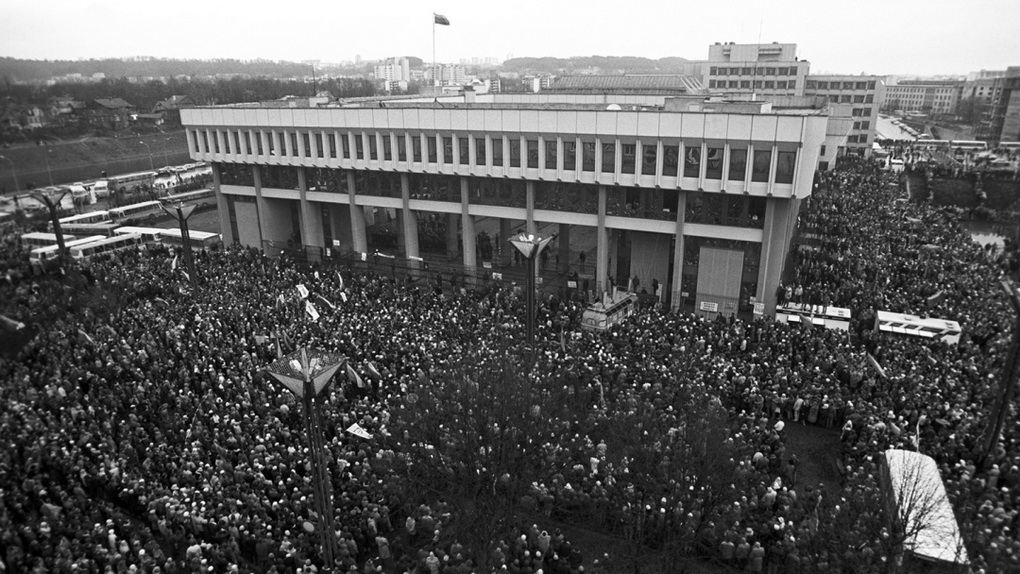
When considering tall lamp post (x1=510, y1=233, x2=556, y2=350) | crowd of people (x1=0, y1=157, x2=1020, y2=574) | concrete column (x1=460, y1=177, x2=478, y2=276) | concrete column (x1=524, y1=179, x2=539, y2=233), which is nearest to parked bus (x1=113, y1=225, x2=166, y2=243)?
crowd of people (x1=0, y1=157, x2=1020, y2=574)

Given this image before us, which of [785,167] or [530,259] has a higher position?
[785,167]

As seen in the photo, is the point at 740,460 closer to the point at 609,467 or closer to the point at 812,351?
the point at 609,467

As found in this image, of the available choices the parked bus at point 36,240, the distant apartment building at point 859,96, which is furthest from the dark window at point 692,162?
the distant apartment building at point 859,96

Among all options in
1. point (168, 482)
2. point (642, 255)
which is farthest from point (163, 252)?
point (642, 255)

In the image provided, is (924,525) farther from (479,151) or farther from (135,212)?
(135,212)

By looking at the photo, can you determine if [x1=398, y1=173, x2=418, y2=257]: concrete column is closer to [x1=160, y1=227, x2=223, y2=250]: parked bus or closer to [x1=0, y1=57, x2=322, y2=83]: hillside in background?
[x1=160, y1=227, x2=223, y2=250]: parked bus

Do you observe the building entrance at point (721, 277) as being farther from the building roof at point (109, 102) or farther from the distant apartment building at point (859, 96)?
the distant apartment building at point (859, 96)

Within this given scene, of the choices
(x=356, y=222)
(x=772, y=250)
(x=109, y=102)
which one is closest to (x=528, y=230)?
(x=356, y=222)
